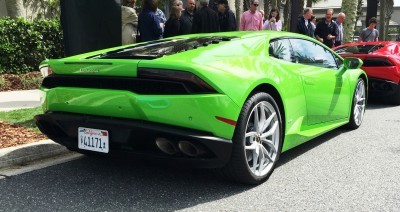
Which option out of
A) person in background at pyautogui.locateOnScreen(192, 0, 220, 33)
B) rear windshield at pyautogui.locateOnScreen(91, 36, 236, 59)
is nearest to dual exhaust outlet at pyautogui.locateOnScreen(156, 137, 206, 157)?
rear windshield at pyautogui.locateOnScreen(91, 36, 236, 59)

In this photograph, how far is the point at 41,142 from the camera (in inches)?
178

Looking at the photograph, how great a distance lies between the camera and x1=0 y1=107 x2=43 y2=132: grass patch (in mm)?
5452

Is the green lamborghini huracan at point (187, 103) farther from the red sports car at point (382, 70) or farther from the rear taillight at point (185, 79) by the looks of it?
the red sports car at point (382, 70)

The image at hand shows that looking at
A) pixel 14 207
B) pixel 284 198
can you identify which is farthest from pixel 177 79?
pixel 14 207

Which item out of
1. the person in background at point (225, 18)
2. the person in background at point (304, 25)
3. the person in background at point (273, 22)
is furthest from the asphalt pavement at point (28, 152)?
the person in background at point (273, 22)

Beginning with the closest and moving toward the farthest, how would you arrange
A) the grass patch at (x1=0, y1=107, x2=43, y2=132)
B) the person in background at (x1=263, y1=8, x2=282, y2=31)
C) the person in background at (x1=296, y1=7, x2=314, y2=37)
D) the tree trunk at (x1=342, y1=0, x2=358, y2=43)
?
the grass patch at (x1=0, y1=107, x2=43, y2=132) → the person in background at (x1=296, y1=7, x2=314, y2=37) → the person in background at (x1=263, y1=8, x2=282, y2=31) → the tree trunk at (x1=342, y1=0, x2=358, y2=43)

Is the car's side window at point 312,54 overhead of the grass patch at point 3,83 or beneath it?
overhead

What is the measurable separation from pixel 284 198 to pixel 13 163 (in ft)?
8.57

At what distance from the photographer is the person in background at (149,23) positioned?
6.89 meters

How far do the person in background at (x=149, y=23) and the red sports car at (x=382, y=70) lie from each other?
357 cm

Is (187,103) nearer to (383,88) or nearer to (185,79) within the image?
(185,79)

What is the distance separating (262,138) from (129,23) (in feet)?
14.0

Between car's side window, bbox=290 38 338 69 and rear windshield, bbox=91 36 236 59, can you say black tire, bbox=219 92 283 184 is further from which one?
car's side window, bbox=290 38 338 69

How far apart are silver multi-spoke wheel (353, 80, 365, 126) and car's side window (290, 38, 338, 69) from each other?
79cm
